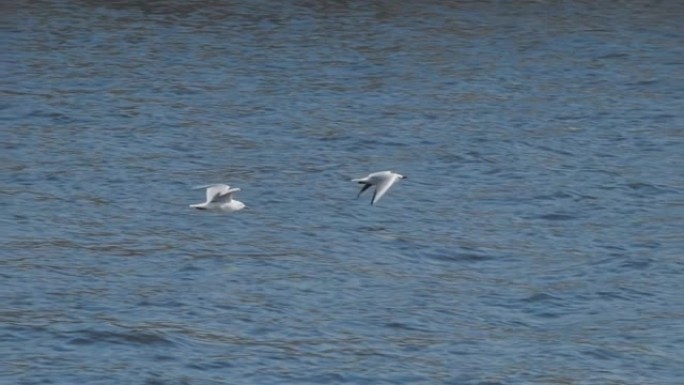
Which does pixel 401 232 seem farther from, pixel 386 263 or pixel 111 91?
pixel 111 91

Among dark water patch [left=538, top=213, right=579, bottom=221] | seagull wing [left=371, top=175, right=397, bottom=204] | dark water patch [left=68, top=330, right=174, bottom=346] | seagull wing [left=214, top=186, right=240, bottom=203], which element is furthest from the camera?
dark water patch [left=538, top=213, right=579, bottom=221]

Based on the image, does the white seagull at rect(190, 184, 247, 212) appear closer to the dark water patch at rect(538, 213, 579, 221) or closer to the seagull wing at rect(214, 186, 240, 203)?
the seagull wing at rect(214, 186, 240, 203)

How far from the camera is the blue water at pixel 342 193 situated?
1455 cm

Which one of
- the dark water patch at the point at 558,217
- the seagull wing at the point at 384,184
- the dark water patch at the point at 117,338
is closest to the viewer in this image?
the dark water patch at the point at 117,338

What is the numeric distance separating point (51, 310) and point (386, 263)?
342 centimetres

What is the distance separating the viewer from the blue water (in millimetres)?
14547

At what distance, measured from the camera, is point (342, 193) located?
19.5m

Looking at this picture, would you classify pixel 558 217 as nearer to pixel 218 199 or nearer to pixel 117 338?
pixel 218 199

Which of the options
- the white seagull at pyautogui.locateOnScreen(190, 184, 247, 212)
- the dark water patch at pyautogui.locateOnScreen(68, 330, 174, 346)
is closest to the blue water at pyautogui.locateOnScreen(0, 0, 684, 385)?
the dark water patch at pyautogui.locateOnScreen(68, 330, 174, 346)

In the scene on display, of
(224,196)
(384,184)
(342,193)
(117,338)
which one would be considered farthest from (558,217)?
(117,338)

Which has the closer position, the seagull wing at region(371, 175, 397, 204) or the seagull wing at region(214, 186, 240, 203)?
the seagull wing at region(371, 175, 397, 204)

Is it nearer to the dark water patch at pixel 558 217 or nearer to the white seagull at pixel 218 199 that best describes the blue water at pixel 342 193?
the dark water patch at pixel 558 217

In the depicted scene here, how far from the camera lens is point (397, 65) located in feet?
83.8

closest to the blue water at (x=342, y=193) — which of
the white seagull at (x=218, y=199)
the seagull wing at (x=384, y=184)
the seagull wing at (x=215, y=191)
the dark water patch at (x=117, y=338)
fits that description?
the dark water patch at (x=117, y=338)
